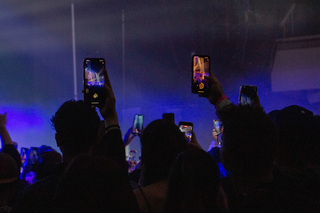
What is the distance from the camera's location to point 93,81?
165cm

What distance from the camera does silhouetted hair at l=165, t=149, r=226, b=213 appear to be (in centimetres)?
103

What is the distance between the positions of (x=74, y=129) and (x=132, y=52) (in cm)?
840

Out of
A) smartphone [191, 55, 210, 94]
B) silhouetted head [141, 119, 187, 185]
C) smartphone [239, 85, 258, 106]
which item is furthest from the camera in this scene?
smartphone [239, 85, 258, 106]

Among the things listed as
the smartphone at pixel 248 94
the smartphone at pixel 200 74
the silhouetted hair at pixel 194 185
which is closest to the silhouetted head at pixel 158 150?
the silhouetted hair at pixel 194 185

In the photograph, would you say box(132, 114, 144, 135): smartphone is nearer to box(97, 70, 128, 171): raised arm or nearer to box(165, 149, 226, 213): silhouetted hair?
box(97, 70, 128, 171): raised arm

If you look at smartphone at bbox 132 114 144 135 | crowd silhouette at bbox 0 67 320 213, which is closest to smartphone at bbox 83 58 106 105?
crowd silhouette at bbox 0 67 320 213

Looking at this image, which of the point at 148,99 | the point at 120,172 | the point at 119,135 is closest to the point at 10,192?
the point at 119,135

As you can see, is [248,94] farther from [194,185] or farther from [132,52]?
[132,52]

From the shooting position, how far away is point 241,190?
39.8 inches

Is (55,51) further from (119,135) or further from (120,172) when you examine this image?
(120,172)

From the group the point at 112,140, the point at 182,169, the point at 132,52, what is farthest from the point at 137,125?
the point at 132,52

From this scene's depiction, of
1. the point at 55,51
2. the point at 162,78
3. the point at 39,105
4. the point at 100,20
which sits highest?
the point at 100,20

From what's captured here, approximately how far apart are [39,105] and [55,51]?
1.51m

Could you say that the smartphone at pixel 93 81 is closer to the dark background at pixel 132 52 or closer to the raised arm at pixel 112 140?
the raised arm at pixel 112 140
